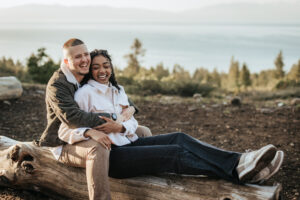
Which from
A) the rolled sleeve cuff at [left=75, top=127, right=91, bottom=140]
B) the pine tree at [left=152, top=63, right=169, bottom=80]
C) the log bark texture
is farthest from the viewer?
the pine tree at [left=152, top=63, right=169, bottom=80]

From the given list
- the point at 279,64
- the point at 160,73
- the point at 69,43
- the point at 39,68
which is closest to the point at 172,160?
the point at 69,43

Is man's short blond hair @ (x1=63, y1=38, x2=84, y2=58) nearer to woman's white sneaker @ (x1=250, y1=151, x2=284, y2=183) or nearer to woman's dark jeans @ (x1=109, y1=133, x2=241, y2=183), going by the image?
woman's dark jeans @ (x1=109, y1=133, x2=241, y2=183)

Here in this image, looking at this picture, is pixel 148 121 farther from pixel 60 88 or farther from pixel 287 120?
pixel 60 88

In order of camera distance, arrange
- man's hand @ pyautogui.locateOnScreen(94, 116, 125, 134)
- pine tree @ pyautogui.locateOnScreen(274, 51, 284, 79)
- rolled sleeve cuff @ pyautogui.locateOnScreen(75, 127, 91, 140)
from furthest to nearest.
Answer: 1. pine tree @ pyautogui.locateOnScreen(274, 51, 284, 79)
2. man's hand @ pyautogui.locateOnScreen(94, 116, 125, 134)
3. rolled sleeve cuff @ pyautogui.locateOnScreen(75, 127, 91, 140)

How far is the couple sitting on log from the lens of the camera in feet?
8.80

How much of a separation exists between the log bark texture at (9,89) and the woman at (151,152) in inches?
171

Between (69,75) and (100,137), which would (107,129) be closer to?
(100,137)

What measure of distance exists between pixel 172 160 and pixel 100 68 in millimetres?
1251

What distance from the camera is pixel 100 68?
129 inches

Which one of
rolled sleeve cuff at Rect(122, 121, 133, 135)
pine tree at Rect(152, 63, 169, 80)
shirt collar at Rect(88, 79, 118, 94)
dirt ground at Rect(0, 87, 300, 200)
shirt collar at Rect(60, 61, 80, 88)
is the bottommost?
pine tree at Rect(152, 63, 169, 80)

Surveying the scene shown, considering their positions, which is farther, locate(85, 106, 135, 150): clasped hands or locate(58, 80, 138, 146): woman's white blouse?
locate(58, 80, 138, 146): woman's white blouse

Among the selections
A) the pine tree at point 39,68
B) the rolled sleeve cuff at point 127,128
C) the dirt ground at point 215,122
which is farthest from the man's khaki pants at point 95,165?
the pine tree at point 39,68

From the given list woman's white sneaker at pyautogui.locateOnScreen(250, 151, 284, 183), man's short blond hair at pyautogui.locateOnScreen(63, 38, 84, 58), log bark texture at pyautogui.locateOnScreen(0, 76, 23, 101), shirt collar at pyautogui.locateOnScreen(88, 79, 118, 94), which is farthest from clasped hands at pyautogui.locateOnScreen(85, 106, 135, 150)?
log bark texture at pyautogui.locateOnScreen(0, 76, 23, 101)

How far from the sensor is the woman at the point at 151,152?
268 centimetres
